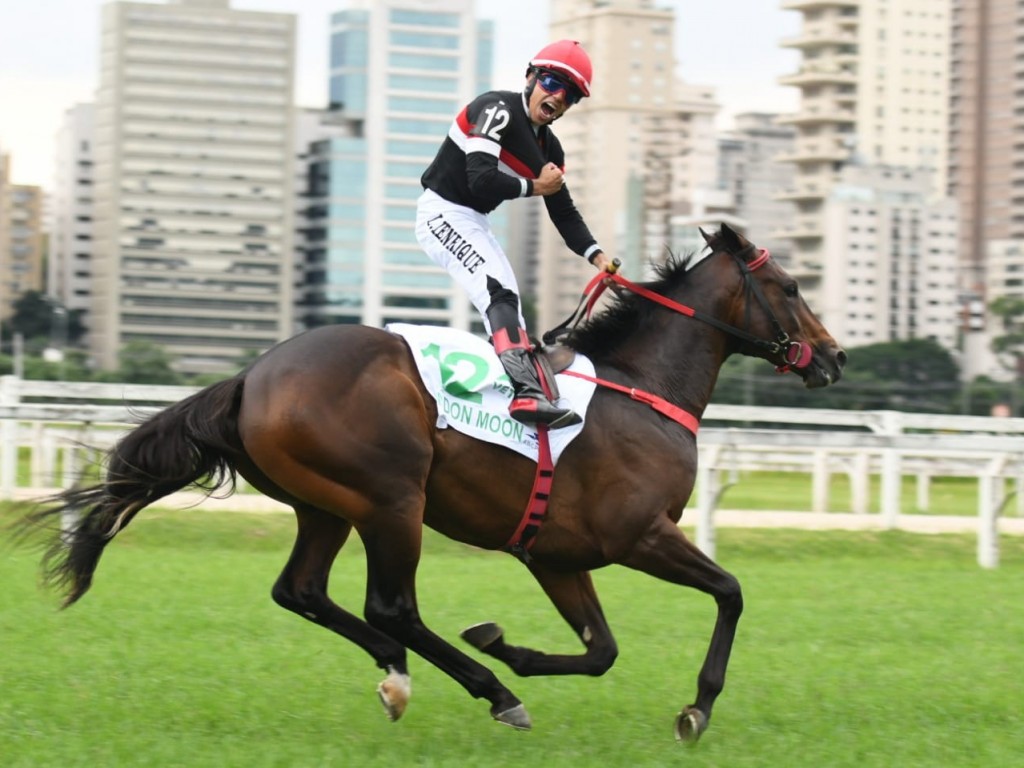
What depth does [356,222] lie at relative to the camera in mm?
176125

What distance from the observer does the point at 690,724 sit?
6387 millimetres

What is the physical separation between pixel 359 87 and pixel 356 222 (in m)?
18.3

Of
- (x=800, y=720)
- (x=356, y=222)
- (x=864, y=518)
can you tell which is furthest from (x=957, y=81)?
(x=800, y=720)

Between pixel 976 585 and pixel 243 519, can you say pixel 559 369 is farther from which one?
pixel 243 519

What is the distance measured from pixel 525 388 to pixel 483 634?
3.57ft

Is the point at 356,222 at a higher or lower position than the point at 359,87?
lower

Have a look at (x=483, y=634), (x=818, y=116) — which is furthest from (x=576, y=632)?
(x=818, y=116)

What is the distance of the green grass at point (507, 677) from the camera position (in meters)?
6.13

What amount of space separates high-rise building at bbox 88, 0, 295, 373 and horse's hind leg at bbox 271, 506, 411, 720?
151 m

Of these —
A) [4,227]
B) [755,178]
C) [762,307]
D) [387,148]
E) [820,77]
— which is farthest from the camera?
[755,178]

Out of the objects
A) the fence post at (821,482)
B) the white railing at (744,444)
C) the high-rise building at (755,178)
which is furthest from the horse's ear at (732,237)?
the high-rise building at (755,178)

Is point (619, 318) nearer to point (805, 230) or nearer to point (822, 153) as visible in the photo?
point (805, 230)

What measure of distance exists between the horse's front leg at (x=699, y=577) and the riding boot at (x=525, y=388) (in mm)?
598

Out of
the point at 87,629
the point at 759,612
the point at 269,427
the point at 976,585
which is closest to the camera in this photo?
the point at 269,427
